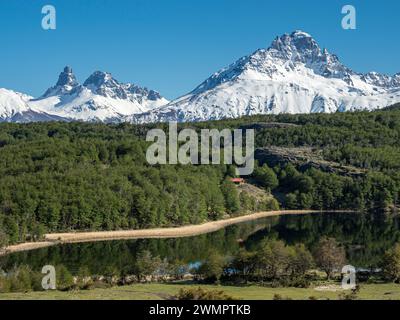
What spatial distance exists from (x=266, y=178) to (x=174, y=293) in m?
133

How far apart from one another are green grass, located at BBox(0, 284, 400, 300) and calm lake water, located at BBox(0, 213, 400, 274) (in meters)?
16.9

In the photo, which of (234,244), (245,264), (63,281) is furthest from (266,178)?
(63,281)

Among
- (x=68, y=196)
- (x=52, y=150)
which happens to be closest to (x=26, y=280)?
(x=68, y=196)

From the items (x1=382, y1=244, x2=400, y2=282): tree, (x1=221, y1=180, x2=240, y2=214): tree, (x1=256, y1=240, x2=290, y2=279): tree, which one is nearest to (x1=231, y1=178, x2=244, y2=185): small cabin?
(x1=221, y1=180, x2=240, y2=214): tree

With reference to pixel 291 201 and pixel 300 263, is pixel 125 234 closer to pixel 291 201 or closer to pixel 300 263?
pixel 300 263

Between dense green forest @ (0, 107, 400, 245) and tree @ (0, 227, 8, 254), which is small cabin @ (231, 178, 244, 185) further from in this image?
tree @ (0, 227, 8, 254)

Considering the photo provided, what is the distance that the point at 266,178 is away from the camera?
186 m

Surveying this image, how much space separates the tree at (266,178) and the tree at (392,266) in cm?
11787

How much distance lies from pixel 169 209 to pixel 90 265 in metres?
51.5

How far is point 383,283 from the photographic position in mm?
63938

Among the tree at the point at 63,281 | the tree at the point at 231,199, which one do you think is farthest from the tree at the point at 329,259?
the tree at the point at 231,199

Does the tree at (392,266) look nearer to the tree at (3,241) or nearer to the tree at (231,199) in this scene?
the tree at (3,241)
